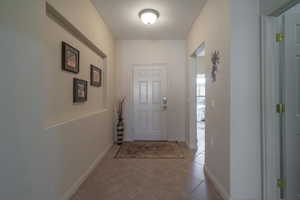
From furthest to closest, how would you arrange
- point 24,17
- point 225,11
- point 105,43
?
1. point 105,43
2. point 225,11
3. point 24,17

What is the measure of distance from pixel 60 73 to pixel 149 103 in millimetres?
2806

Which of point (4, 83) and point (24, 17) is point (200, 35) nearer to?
point (24, 17)

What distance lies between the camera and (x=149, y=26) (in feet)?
11.6

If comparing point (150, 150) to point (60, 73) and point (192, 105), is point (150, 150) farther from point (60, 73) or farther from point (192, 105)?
point (60, 73)

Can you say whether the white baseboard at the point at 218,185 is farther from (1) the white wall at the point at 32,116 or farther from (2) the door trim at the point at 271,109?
(1) the white wall at the point at 32,116

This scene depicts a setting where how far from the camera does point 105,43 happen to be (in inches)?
133

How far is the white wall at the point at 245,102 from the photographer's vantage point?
175cm

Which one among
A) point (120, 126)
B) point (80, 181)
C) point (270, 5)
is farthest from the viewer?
point (120, 126)

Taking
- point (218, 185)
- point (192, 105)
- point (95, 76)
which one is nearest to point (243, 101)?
point (218, 185)

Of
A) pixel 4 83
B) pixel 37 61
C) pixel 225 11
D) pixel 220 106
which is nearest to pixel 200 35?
pixel 225 11

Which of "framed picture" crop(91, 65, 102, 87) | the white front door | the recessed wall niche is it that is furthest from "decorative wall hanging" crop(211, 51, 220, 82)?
the white front door

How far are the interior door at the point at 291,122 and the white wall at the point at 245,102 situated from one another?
0.86 ft

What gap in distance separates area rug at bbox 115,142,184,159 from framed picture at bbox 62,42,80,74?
6.54 ft

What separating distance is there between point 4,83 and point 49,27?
0.89 m
